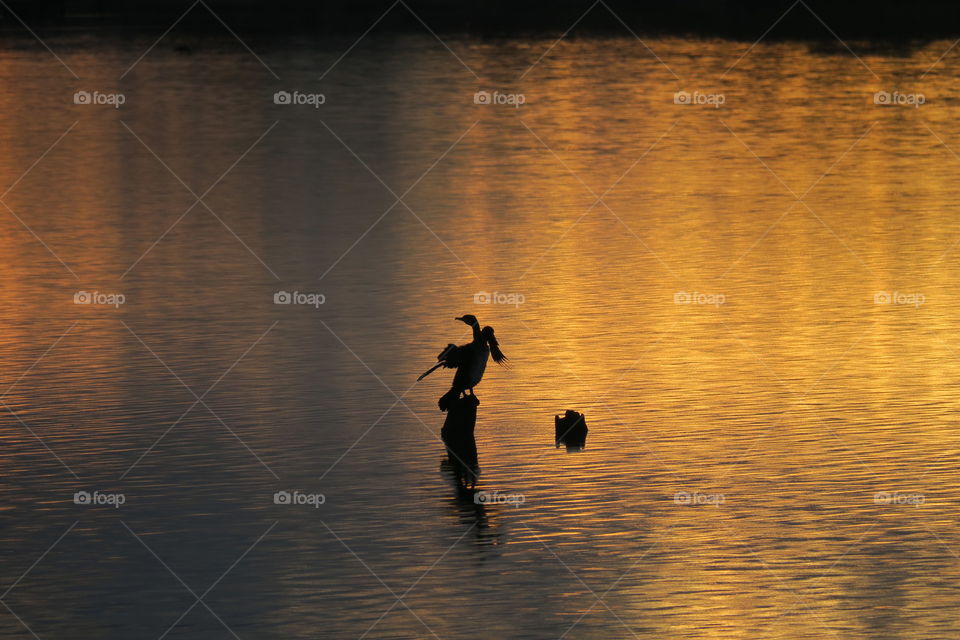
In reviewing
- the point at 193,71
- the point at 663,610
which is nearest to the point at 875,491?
the point at 663,610

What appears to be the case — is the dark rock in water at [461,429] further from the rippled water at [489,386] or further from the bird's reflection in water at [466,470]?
the rippled water at [489,386]

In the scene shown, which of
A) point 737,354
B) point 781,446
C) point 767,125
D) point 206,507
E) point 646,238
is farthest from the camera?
point 767,125

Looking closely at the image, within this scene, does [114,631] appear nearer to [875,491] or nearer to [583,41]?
[875,491]

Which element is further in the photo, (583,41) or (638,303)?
(583,41)

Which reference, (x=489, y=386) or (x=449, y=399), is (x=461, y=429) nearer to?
(x=449, y=399)

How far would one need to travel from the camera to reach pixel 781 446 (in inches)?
861

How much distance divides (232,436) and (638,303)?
9961 mm

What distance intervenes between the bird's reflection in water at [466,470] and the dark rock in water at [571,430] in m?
1.04

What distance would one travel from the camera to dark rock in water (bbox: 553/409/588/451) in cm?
2172

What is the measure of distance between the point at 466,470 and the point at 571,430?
1.68 metres

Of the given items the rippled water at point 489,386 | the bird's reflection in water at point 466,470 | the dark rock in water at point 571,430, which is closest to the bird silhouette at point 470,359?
the bird's reflection in water at point 466,470

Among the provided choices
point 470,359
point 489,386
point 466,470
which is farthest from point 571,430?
point 489,386

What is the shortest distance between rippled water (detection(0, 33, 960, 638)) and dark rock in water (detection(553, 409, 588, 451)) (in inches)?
8.3

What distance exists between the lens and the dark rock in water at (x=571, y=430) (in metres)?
21.7
